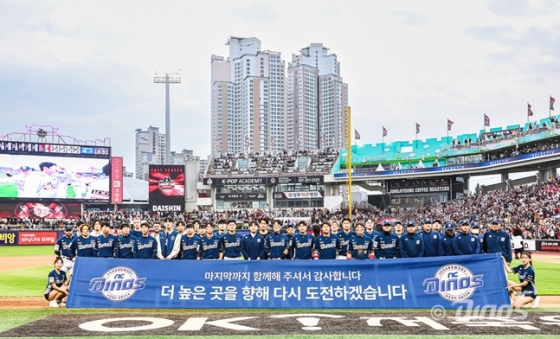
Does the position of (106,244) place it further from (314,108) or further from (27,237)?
(314,108)

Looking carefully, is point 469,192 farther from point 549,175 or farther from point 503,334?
point 503,334

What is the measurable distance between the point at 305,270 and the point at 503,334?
13.8 ft

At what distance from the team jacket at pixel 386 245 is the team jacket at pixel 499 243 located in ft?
8.20

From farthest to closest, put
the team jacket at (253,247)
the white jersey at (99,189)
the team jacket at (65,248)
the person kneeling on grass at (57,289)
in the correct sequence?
the white jersey at (99,189), the team jacket at (65,248), the team jacket at (253,247), the person kneeling on grass at (57,289)

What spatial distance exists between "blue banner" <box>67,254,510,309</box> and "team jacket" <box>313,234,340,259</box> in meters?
1.27

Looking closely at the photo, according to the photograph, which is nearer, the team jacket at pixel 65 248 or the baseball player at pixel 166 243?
the baseball player at pixel 166 243

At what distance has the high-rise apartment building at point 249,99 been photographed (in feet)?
402

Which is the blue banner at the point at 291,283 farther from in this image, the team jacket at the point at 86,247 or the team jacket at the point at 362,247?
the team jacket at the point at 86,247

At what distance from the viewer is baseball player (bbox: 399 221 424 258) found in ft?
41.1

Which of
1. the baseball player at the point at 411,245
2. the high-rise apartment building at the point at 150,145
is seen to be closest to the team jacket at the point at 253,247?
the baseball player at the point at 411,245

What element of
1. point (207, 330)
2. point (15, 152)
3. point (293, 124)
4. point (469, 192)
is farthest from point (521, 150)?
point (293, 124)

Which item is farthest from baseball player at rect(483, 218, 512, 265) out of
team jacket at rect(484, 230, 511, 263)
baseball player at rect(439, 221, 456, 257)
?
baseball player at rect(439, 221, 456, 257)

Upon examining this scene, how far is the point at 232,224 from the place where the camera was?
1299cm

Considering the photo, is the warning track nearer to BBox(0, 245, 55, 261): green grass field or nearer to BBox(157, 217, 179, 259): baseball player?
BBox(157, 217, 179, 259): baseball player
